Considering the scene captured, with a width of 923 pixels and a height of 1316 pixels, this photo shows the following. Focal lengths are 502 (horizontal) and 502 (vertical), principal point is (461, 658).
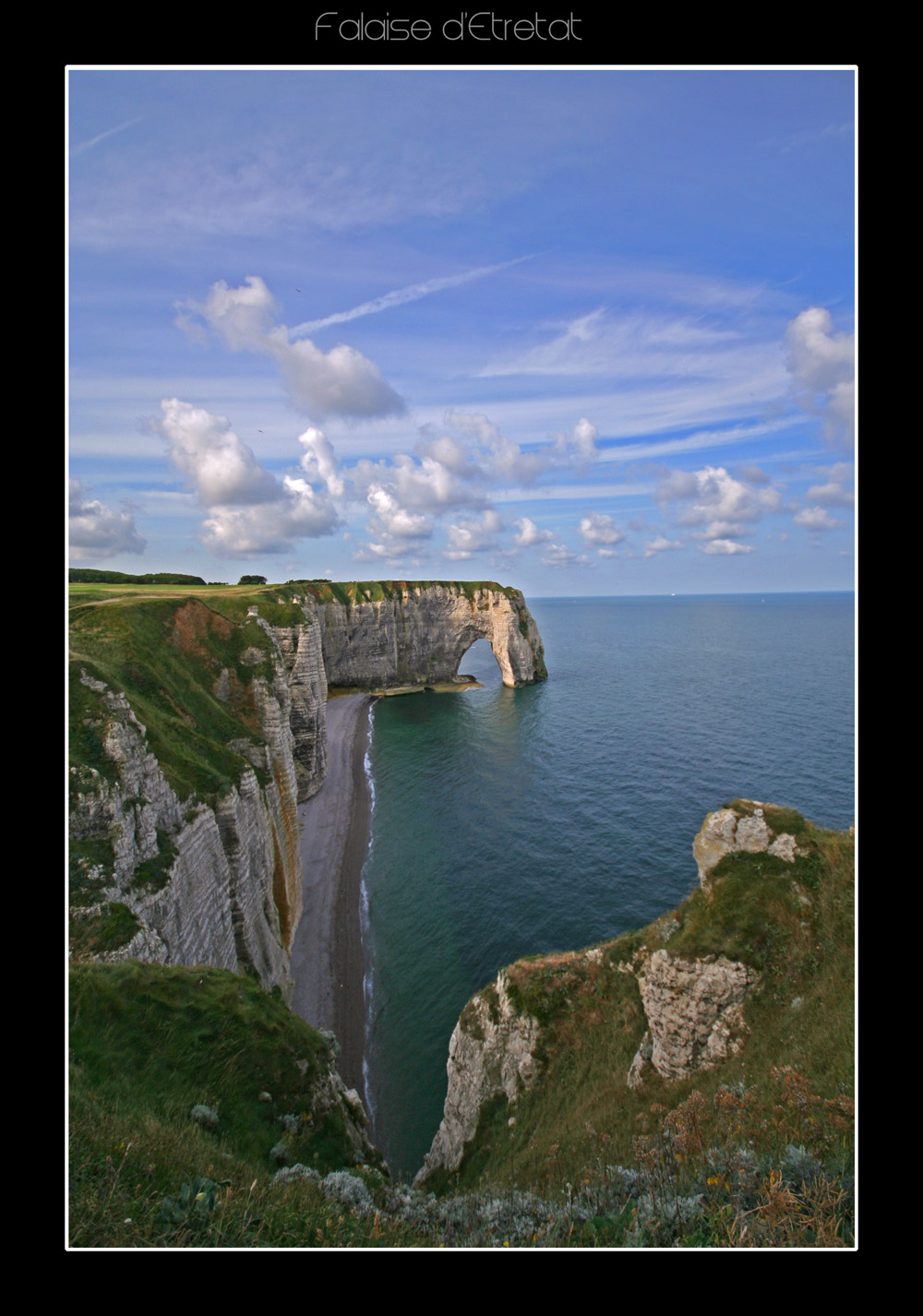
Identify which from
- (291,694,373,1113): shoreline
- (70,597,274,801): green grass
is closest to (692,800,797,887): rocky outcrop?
(70,597,274,801): green grass

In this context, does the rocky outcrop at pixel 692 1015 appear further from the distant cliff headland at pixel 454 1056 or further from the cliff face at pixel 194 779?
the cliff face at pixel 194 779

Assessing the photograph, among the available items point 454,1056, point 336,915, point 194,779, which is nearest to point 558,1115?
point 454,1056

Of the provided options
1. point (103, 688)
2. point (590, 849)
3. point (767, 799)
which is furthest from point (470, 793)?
point (103, 688)

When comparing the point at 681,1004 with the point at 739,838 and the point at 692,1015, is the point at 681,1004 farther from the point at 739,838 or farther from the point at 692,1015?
the point at 739,838

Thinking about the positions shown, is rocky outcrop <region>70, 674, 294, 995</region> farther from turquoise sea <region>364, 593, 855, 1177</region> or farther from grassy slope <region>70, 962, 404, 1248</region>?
turquoise sea <region>364, 593, 855, 1177</region>
